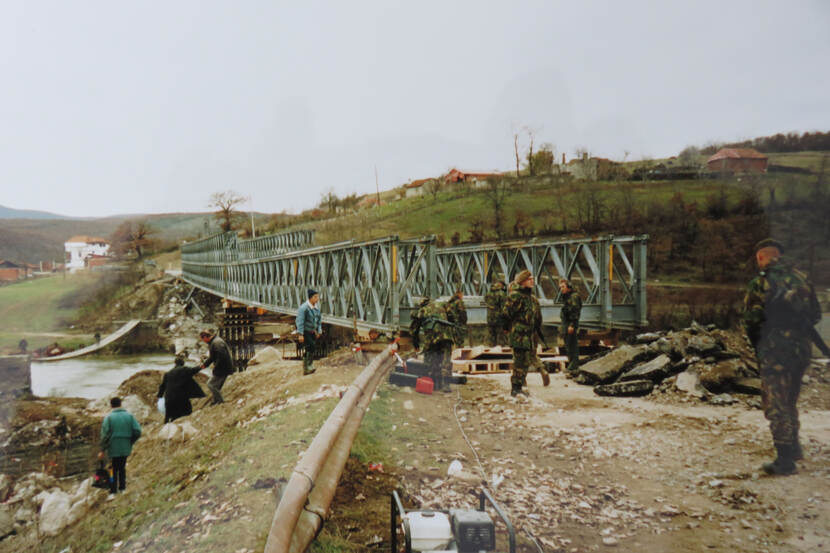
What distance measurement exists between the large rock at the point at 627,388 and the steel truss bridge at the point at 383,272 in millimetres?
772

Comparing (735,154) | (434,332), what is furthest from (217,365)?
(735,154)

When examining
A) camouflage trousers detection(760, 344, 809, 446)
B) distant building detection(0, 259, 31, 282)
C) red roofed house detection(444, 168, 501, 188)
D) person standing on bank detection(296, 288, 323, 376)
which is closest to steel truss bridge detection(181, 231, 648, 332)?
person standing on bank detection(296, 288, 323, 376)

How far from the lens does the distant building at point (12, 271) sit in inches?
94.3

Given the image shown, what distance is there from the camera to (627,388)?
3.98 meters

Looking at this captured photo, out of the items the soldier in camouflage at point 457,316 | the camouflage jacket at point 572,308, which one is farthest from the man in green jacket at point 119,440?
the camouflage jacket at point 572,308

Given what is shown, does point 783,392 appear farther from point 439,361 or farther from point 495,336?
point 495,336

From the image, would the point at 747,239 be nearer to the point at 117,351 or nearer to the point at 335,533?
the point at 335,533

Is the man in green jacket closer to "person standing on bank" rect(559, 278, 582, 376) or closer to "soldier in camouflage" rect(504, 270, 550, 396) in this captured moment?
"soldier in camouflage" rect(504, 270, 550, 396)

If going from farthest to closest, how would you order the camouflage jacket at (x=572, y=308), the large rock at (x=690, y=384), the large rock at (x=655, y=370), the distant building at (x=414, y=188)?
1. the camouflage jacket at (x=572, y=308)
2. the distant building at (x=414, y=188)
3. the large rock at (x=655, y=370)
4. the large rock at (x=690, y=384)

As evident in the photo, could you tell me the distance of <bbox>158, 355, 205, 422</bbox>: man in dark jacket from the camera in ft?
8.95

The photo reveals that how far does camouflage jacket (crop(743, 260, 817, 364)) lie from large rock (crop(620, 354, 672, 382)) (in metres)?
1.36

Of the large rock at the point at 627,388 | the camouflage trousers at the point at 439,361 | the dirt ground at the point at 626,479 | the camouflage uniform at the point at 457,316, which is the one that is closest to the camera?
the dirt ground at the point at 626,479

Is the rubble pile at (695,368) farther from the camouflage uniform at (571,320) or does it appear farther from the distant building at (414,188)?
the camouflage uniform at (571,320)

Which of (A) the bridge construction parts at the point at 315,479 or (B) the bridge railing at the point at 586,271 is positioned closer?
(A) the bridge construction parts at the point at 315,479
